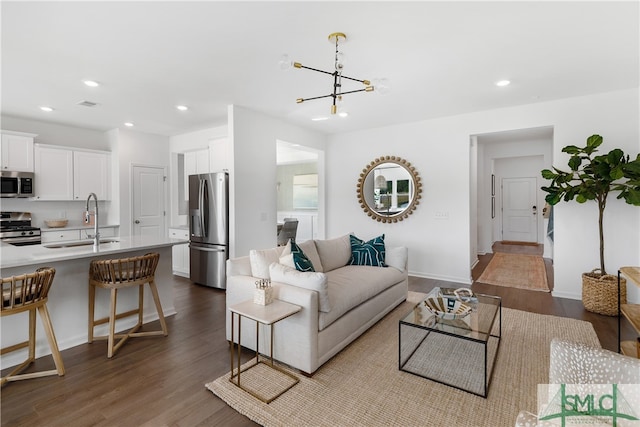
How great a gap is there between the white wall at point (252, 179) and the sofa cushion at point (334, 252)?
138 centimetres

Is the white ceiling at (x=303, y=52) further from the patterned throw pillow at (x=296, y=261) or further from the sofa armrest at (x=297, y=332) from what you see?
the sofa armrest at (x=297, y=332)

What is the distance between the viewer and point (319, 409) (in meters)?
2.00

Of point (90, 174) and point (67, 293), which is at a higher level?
point (90, 174)

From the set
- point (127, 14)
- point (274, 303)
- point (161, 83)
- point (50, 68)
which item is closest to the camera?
point (127, 14)

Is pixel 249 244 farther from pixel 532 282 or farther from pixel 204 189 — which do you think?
pixel 532 282

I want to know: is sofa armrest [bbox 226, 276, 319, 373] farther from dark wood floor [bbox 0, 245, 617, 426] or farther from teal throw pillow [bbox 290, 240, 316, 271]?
dark wood floor [bbox 0, 245, 617, 426]

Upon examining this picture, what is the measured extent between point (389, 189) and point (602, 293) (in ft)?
10.3

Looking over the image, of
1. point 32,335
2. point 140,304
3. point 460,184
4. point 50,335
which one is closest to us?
point 50,335

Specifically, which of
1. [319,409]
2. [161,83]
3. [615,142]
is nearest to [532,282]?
[615,142]

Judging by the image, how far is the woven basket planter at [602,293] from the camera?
3.50 meters

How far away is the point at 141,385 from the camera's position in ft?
7.43

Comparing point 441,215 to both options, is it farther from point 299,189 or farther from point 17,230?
point 17,230

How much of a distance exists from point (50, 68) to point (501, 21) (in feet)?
13.4

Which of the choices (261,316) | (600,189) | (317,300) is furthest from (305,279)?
(600,189)
